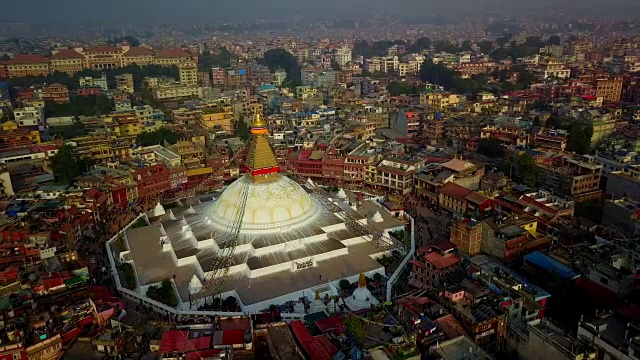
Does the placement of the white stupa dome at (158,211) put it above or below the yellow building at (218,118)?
below

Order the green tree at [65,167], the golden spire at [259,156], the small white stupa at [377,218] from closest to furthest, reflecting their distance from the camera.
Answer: the golden spire at [259,156] → the small white stupa at [377,218] → the green tree at [65,167]

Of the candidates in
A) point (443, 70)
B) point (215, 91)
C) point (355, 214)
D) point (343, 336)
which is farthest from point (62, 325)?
point (443, 70)

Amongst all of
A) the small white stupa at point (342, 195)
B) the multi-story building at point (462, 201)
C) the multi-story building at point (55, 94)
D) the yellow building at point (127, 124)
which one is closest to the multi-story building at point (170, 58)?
the multi-story building at point (55, 94)

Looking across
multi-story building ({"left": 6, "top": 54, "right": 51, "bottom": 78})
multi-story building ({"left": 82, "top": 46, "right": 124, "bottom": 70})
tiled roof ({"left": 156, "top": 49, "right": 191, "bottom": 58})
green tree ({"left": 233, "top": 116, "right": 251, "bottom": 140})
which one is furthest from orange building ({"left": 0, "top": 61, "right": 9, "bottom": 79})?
green tree ({"left": 233, "top": 116, "right": 251, "bottom": 140})

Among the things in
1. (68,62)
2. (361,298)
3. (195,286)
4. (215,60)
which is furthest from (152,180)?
(215,60)

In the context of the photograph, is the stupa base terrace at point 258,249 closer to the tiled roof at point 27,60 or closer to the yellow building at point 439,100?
the yellow building at point 439,100

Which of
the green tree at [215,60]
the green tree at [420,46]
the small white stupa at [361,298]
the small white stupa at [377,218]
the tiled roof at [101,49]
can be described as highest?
the tiled roof at [101,49]

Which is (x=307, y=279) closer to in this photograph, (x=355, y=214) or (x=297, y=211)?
(x=297, y=211)
